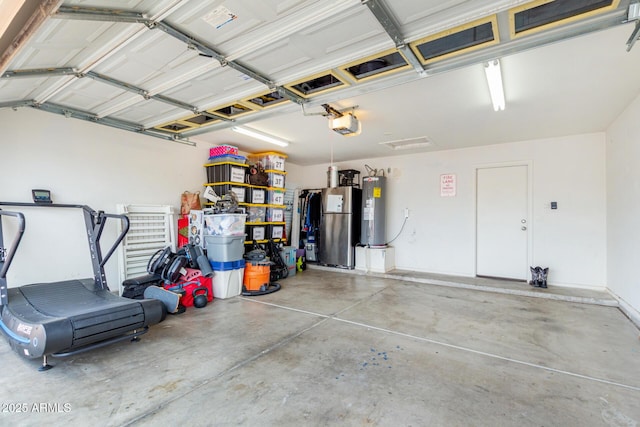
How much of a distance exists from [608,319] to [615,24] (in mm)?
3426

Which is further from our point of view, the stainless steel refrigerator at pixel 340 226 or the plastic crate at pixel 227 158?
the stainless steel refrigerator at pixel 340 226

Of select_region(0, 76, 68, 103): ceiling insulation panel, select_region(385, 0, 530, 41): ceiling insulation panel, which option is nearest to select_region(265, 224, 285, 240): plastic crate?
select_region(0, 76, 68, 103): ceiling insulation panel

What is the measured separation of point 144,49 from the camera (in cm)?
231

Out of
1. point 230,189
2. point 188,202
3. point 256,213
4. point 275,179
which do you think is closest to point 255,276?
point 256,213

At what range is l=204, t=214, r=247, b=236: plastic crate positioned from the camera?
169 inches

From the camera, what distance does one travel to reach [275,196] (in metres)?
6.05

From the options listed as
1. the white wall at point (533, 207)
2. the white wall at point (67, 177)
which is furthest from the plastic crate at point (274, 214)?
the white wall at point (533, 207)

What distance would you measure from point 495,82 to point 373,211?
12.0ft

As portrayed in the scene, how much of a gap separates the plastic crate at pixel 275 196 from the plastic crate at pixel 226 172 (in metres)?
0.67

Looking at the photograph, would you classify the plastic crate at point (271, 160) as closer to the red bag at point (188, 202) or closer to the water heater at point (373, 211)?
the red bag at point (188, 202)

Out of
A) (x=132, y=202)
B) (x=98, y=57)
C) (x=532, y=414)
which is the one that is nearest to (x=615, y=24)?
(x=532, y=414)

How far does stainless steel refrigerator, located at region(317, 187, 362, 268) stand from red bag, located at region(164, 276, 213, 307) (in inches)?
123

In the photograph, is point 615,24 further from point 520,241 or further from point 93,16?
point 520,241

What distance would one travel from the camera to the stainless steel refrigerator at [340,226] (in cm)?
642
